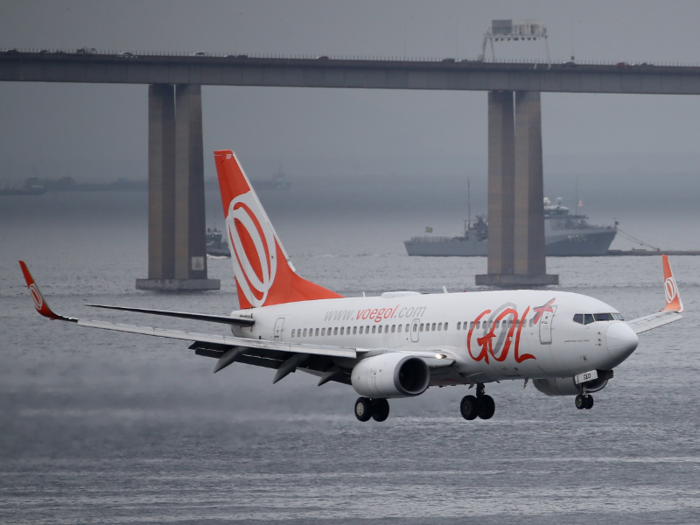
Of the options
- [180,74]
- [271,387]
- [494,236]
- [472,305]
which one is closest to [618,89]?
[494,236]

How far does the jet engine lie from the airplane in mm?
52

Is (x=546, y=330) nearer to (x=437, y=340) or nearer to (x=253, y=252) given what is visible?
(x=437, y=340)

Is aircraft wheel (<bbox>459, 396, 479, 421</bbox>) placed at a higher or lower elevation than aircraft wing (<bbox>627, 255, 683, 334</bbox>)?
lower

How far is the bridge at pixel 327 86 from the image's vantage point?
176250 millimetres

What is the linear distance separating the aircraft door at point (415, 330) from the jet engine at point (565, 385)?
594cm

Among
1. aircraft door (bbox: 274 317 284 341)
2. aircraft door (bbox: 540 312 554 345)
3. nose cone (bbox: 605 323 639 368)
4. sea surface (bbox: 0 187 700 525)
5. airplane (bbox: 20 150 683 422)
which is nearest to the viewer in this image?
nose cone (bbox: 605 323 639 368)

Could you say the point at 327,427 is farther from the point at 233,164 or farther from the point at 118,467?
the point at 233,164

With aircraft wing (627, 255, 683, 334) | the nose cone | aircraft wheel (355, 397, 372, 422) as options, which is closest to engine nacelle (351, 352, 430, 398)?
aircraft wheel (355, 397, 372, 422)

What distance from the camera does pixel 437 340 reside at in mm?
56906

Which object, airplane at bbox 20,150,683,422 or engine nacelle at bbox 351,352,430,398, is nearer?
airplane at bbox 20,150,683,422

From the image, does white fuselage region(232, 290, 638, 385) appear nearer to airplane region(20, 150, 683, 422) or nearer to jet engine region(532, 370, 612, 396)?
airplane region(20, 150, 683, 422)

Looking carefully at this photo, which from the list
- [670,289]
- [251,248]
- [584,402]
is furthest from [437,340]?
[251,248]

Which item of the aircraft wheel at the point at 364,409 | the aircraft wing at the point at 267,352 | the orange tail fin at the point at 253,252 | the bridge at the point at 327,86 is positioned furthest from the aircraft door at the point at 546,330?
the bridge at the point at 327,86

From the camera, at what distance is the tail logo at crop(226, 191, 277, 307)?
6912 centimetres
